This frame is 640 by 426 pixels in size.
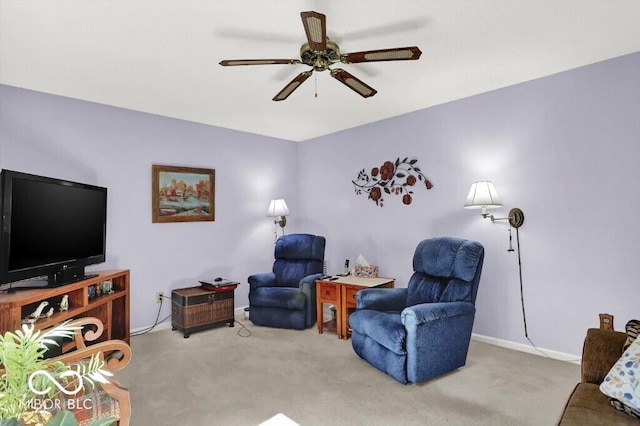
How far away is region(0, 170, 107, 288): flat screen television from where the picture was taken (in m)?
2.23

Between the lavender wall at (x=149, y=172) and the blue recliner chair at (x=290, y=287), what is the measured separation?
24.4 inches

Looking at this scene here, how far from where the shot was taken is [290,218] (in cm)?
541

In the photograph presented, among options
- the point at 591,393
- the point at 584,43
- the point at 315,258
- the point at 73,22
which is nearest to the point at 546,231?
the point at 584,43

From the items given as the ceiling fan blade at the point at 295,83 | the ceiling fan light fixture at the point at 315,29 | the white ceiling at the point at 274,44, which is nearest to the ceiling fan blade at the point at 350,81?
the ceiling fan blade at the point at 295,83

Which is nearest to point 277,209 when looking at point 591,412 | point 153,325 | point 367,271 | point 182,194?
point 182,194

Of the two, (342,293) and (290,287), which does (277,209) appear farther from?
(342,293)

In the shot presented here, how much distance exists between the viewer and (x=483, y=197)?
124 inches

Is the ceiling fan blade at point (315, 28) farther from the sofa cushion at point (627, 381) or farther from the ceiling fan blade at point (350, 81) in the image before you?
the sofa cushion at point (627, 381)

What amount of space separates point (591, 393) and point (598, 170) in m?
2.05

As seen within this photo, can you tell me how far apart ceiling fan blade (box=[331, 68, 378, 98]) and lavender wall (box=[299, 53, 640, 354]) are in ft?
5.21

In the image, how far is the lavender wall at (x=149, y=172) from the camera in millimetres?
3330

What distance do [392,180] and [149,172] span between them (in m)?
2.80

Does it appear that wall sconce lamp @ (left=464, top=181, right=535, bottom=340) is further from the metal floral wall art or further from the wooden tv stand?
the wooden tv stand

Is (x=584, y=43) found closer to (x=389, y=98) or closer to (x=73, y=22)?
(x=389, y=98)
